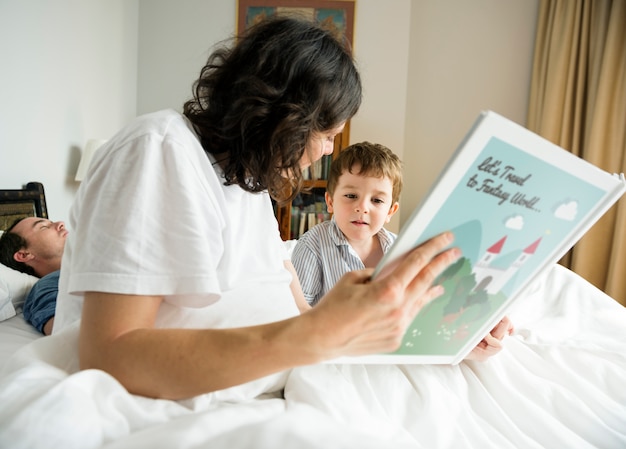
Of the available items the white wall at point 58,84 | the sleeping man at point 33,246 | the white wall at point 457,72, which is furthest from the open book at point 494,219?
the white wall at point 457,72

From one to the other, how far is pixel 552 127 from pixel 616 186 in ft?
10.0

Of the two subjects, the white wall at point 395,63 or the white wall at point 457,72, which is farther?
the white wall at point 457,72

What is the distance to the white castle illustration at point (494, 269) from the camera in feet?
2.33

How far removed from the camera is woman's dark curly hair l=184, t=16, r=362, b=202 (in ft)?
2.75

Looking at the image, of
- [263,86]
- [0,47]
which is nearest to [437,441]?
[263,86]

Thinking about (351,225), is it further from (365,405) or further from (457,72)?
(457,72)

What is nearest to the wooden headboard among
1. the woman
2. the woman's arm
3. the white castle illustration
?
the woman

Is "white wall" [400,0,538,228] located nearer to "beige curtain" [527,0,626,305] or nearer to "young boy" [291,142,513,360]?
"beige curtain" [527,0,626,305]

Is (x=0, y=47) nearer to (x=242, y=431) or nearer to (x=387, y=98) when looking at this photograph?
(x=242, y=431)

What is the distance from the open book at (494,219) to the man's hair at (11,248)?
1401 millimetres

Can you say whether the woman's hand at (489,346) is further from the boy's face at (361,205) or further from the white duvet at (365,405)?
the boy's face at (361,205)

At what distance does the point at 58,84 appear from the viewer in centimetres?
261

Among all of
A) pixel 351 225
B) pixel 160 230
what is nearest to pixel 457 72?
pixel 351 225

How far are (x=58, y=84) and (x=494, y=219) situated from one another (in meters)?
2.58
